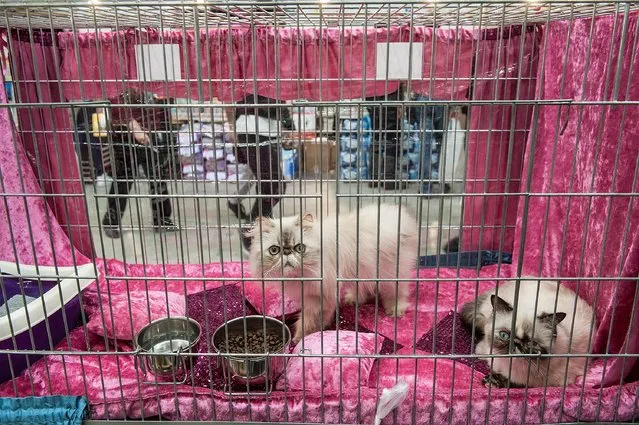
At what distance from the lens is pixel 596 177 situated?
203cm

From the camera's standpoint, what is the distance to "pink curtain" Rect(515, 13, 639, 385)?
174cm

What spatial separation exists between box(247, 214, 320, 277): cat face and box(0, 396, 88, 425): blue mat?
2.70 feet

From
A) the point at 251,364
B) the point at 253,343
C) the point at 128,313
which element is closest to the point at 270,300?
the point at 253,343

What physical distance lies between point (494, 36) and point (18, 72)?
2.80 m

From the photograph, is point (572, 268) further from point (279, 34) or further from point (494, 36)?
point (279, 34)

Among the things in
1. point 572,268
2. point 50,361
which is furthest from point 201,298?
point 572,268

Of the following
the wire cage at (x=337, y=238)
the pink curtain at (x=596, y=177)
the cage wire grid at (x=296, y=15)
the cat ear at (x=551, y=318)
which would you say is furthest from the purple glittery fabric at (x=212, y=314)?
the cage wire grid at (x=296, y=15)

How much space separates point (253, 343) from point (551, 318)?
1.16 meters

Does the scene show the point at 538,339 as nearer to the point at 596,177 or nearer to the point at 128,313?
the point at 596,177

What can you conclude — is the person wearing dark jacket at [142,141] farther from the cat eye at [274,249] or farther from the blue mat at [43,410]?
the blue mat at [43,410]

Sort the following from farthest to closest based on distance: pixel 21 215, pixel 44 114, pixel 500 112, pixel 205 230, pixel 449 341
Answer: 1. pixel 205 230
2. pixel 500 112
3. pixel 44 114
4. pixel 21 215
5. pixel 449 341

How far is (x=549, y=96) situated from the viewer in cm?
259

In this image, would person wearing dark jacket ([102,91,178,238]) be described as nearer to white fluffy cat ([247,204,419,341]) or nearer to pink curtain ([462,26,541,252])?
white fluffy cat ([247,204,419,341])

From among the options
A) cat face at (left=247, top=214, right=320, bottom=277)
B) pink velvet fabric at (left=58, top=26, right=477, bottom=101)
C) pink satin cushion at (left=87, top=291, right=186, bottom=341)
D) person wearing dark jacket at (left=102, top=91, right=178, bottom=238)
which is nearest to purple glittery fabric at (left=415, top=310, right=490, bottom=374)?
cat face at (left=247, top=214, right=320, bottom=277)
